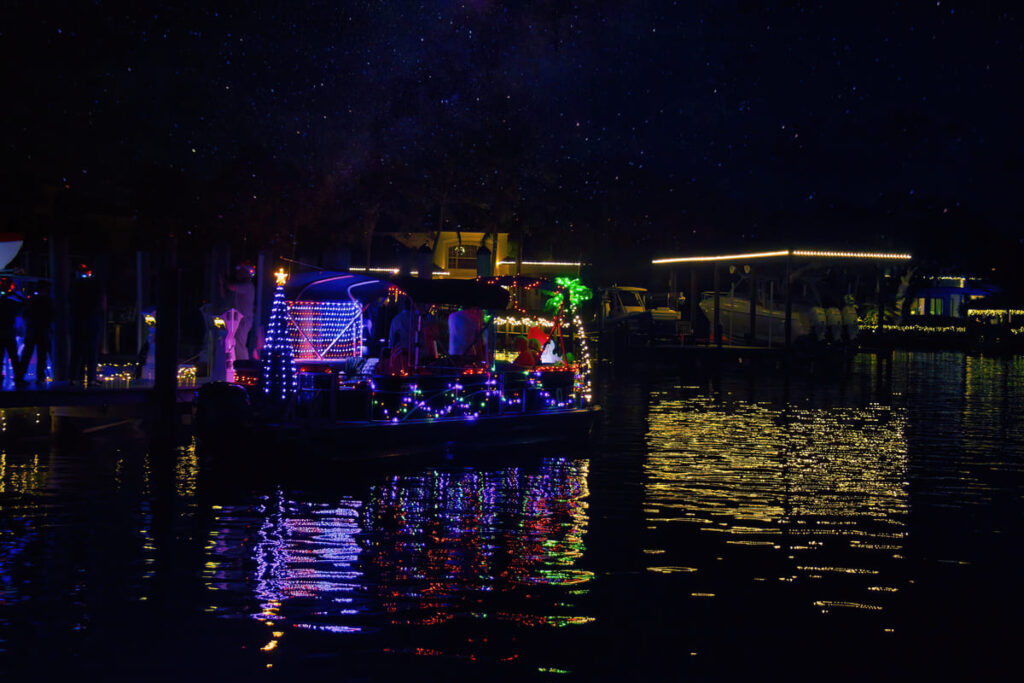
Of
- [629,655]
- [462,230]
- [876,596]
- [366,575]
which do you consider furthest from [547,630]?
[462,230]

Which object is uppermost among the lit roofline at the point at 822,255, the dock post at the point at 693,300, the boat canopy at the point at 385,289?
the lit roofline at the point at 822,255

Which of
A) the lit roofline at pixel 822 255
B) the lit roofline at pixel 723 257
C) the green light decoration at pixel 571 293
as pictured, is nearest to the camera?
the green light decoration at pixel 571 293

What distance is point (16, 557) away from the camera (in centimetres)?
831

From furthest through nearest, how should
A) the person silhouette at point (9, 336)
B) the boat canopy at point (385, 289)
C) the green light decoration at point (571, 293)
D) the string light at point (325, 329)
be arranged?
the person silhouette at point (9, 336) → the green light decoration at point (571, 293) → the string light at point (325, 329) → the boat canopy at point (385, 289)

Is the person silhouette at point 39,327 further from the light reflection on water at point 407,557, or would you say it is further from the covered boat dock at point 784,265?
the covered boat dock at point 784,265

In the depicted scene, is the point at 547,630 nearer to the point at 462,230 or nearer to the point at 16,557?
the point at 16,557

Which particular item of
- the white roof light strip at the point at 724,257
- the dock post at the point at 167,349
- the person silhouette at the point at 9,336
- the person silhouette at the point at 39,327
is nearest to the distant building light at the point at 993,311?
the white roof light strip at the point at 724,257

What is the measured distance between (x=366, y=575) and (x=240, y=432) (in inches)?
228

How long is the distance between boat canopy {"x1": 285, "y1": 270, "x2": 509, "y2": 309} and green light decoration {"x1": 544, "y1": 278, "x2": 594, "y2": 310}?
3.67 ft

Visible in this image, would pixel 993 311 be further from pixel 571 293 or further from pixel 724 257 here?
Answer: pixel 571 293

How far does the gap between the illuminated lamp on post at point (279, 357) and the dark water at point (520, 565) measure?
116cm

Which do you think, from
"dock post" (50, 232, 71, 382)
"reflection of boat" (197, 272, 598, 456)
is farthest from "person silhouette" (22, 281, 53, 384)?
"reflection of boat" (197, 272, 598, 456)

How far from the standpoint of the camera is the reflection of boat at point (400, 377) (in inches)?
Result: 531

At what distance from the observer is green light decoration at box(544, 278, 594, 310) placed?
16250 mm
